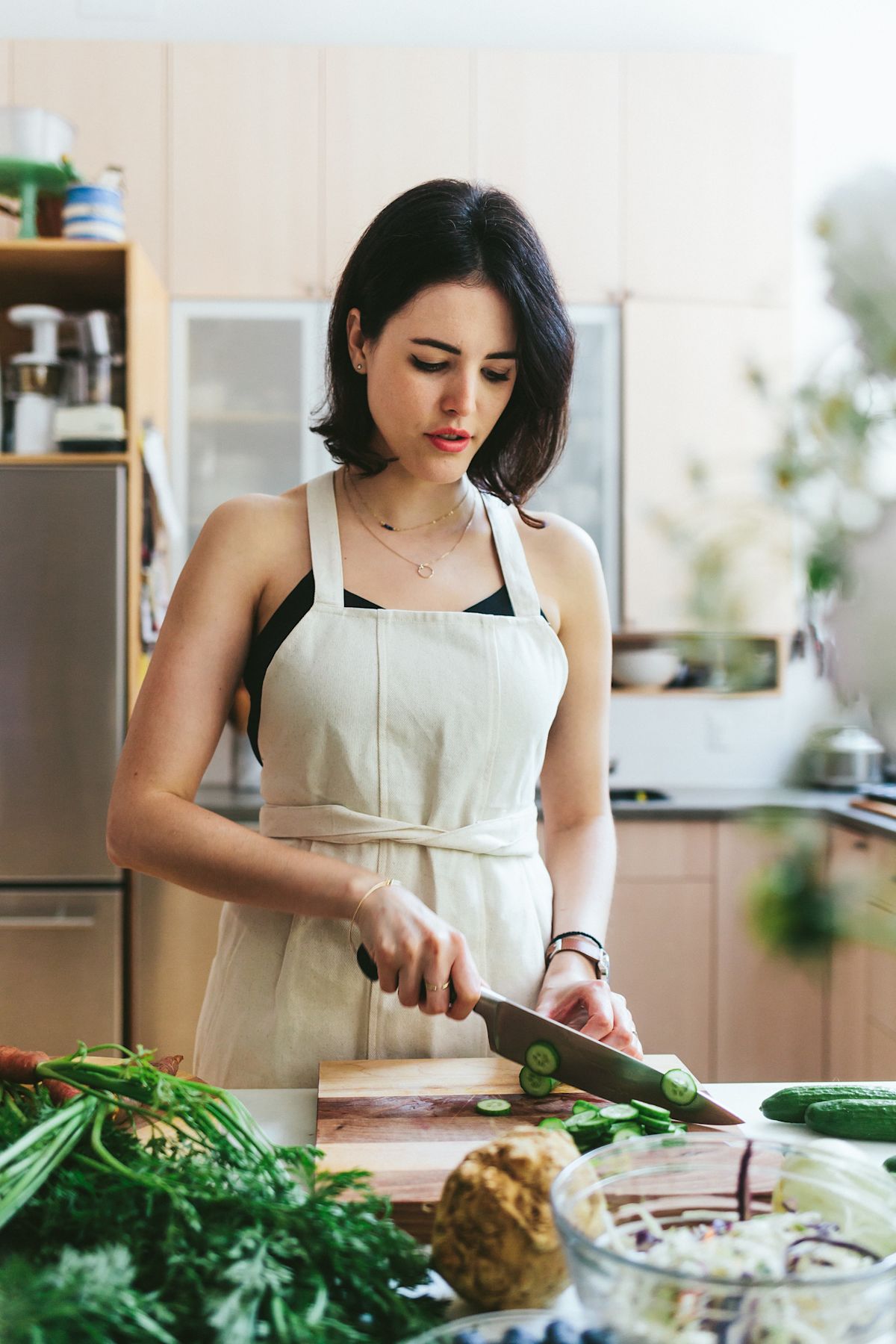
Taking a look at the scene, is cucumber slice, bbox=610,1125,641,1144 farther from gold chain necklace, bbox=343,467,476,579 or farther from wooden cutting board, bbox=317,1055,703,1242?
gold chain necklace, bbox=343,467,476,579

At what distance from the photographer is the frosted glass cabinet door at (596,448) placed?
3.04 m

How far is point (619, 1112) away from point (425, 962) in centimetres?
18

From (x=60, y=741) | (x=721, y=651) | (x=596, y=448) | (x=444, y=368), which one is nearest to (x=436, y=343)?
(x=444, y=368)

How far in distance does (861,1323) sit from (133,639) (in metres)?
Result: 2.27

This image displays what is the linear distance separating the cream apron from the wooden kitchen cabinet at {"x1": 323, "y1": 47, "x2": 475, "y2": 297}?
2.06 metres

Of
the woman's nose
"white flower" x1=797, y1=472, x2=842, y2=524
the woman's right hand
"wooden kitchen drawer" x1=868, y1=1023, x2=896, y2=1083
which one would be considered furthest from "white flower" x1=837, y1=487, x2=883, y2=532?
"wooden kitchen drawer" x1=868, y1=1023, x2=896, y2=1083

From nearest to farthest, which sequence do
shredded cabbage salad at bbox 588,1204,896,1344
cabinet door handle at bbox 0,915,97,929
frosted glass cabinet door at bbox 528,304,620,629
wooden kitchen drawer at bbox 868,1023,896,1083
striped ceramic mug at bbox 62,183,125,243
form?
shredded cabbage salad at bbox 588,1204,896,1344 → wooden kitchen drawer at bbox 868,1023,896,1083 → cabinet door handle at bbox 0,915,97,929 → striped ceramic mug at bbox 62,183,125,243 → frosted glass cabinet door at bbox 528,304,620,629

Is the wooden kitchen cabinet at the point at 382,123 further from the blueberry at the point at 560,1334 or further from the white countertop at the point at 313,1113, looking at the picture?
the blueberry at the point at 560,1334

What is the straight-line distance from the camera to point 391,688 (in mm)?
1146

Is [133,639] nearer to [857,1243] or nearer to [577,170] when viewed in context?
[577,170]

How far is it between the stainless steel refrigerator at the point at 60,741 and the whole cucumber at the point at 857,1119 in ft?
6.26

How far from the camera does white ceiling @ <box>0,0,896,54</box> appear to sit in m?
3.21

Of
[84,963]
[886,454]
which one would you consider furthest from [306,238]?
[886,454]

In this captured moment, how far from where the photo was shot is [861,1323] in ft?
1.49
